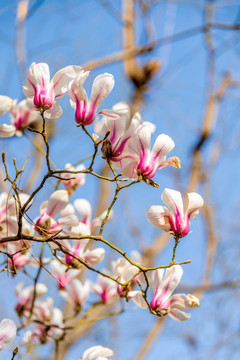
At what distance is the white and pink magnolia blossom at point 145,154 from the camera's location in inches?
27.0

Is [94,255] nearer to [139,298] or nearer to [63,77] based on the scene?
[139,298]

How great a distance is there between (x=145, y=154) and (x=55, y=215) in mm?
221

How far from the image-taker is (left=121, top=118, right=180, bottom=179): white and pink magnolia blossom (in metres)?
0.69

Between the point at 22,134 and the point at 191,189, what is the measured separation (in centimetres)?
170

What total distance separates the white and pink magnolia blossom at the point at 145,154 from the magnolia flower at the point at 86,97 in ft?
0.24

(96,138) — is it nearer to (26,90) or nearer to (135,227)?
(26,90)

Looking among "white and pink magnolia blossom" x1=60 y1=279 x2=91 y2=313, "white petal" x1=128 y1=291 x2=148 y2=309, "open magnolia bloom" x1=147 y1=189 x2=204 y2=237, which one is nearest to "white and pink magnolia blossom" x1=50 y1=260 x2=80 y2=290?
"white and pink magnolia blossom" x1=60 y1=279 x2=91 y2=313

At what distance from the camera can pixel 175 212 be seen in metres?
0.71

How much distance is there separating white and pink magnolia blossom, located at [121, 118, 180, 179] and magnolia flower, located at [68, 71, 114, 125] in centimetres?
7

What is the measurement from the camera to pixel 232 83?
311 centimetres

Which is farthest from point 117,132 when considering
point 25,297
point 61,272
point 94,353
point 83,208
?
point 25,297

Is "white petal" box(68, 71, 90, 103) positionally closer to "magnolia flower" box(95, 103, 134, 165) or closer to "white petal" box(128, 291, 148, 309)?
"magnolia flower" box(95, 103, 134, 165)

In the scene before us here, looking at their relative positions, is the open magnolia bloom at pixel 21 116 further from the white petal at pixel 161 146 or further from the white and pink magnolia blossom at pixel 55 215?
the white petal at pixel 161 146

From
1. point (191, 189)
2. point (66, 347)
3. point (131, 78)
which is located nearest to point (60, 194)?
point (66, 347)
